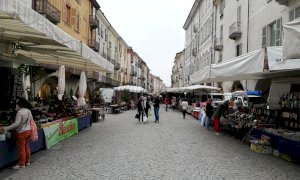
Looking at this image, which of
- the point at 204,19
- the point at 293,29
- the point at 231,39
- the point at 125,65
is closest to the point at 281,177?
the point at 293,29

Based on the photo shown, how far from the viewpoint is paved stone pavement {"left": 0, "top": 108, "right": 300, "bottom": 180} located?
6.78 meters

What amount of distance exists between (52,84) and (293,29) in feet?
78.9

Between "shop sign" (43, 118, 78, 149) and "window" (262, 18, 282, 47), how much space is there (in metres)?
11.5

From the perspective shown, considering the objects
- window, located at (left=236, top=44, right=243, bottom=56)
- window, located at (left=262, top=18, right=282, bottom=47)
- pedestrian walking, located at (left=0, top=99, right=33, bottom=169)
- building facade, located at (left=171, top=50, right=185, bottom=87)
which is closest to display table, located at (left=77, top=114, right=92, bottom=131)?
pedestrian walking, located at (left=0, top=99, right=33, bottom=169)

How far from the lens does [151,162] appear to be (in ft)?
26.3

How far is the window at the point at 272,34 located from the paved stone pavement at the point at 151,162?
843cm

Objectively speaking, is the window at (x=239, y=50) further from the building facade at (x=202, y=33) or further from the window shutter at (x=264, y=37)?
the building facade at (x=202, y=33)

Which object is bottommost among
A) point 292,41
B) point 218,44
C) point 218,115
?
point 218,115

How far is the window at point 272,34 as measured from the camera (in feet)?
57.0

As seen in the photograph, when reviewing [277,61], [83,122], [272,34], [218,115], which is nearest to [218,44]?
[272,34]

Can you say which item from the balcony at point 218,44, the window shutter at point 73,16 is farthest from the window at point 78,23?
the balcony at point 218,44

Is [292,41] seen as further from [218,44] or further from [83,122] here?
[218,44]

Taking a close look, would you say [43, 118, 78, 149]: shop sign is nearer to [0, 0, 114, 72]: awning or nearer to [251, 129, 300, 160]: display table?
[0, 0, 114, 72]: awning

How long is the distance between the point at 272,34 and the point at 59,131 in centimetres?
1360
